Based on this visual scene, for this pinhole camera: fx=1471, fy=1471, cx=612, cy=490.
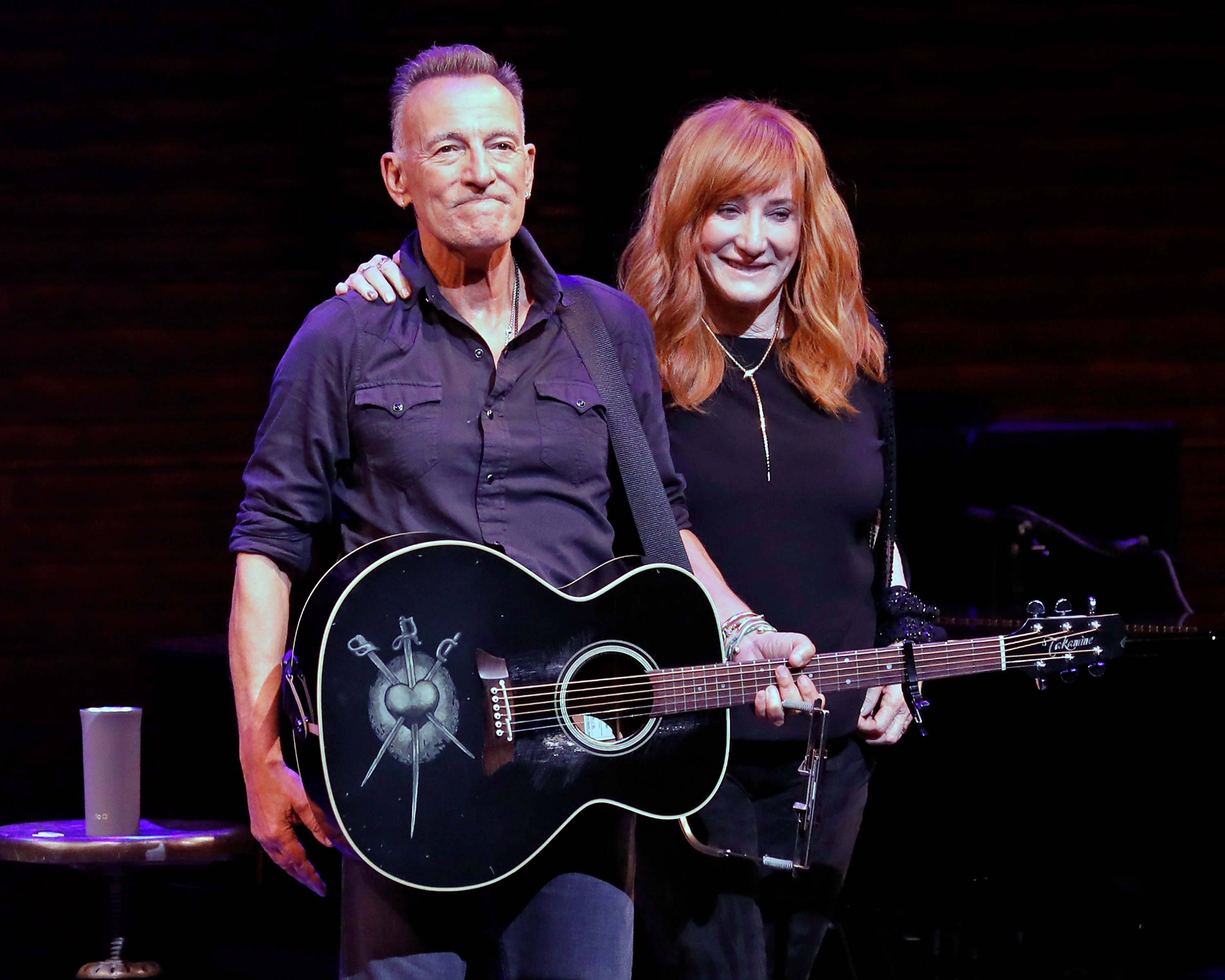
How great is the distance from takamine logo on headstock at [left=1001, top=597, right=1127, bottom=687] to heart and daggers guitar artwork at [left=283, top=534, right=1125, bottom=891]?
1.79ft

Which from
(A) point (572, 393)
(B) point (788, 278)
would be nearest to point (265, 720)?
(A) point (572, 393)

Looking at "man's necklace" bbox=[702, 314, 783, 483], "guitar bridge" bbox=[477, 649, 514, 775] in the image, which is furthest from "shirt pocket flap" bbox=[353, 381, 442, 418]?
"man's necklace" bbox=[702, 314, 783, 483]

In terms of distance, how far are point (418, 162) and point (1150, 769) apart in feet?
9.01

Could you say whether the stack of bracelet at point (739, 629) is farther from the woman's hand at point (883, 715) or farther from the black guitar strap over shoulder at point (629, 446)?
the woman's hand at point (883, 715)

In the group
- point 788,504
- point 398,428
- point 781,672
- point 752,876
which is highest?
point 398,428

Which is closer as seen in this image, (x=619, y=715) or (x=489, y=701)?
(x=489, y=701)

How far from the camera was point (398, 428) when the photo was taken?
2.23m

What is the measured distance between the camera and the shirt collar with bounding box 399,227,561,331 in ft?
7.70

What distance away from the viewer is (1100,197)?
6.17 metres

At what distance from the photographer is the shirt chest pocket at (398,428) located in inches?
87.7

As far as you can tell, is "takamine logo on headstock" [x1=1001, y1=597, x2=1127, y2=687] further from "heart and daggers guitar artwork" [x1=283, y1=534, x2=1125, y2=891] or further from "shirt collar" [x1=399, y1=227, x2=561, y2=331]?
"shirt collar" [x1=399, y1=227, x2=561, y2=331]

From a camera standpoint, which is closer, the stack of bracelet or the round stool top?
the stack of bracelet

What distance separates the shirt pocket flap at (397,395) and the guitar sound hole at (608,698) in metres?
0.46

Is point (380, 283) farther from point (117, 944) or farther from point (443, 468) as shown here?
point (117, 944)
